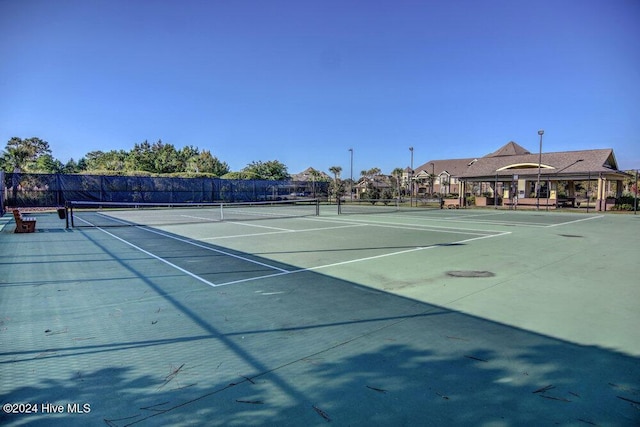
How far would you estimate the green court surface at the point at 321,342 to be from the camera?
101 inches

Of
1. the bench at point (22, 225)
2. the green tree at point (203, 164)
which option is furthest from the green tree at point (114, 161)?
the bench at point (22, 225)

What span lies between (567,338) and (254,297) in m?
3.81

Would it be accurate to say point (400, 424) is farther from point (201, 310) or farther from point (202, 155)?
point (202, 155)

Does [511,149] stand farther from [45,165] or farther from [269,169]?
[45,165]

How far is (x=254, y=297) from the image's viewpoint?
5.22m

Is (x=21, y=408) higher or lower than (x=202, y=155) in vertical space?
lower

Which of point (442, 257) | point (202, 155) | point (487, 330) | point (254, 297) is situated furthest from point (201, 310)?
point (202, 155)

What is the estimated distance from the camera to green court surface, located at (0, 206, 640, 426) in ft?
8.42

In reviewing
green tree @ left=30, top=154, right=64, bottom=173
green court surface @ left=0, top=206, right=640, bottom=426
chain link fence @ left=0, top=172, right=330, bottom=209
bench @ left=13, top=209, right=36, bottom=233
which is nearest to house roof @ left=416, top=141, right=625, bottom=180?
chain link fence @ left=0, top=172, right=330, bottom=209

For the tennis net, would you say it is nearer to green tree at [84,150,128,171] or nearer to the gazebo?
the gazebo

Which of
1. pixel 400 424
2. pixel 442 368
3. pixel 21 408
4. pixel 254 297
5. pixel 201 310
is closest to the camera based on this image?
pixel 400 424

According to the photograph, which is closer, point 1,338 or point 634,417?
point 634,417

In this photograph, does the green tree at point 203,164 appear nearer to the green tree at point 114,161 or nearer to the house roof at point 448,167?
the green tree at point 114,161

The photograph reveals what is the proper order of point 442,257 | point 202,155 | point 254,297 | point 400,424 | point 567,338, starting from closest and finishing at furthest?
point 400,424, point 567,338, point 254,297, point 442,257, point 202,155
